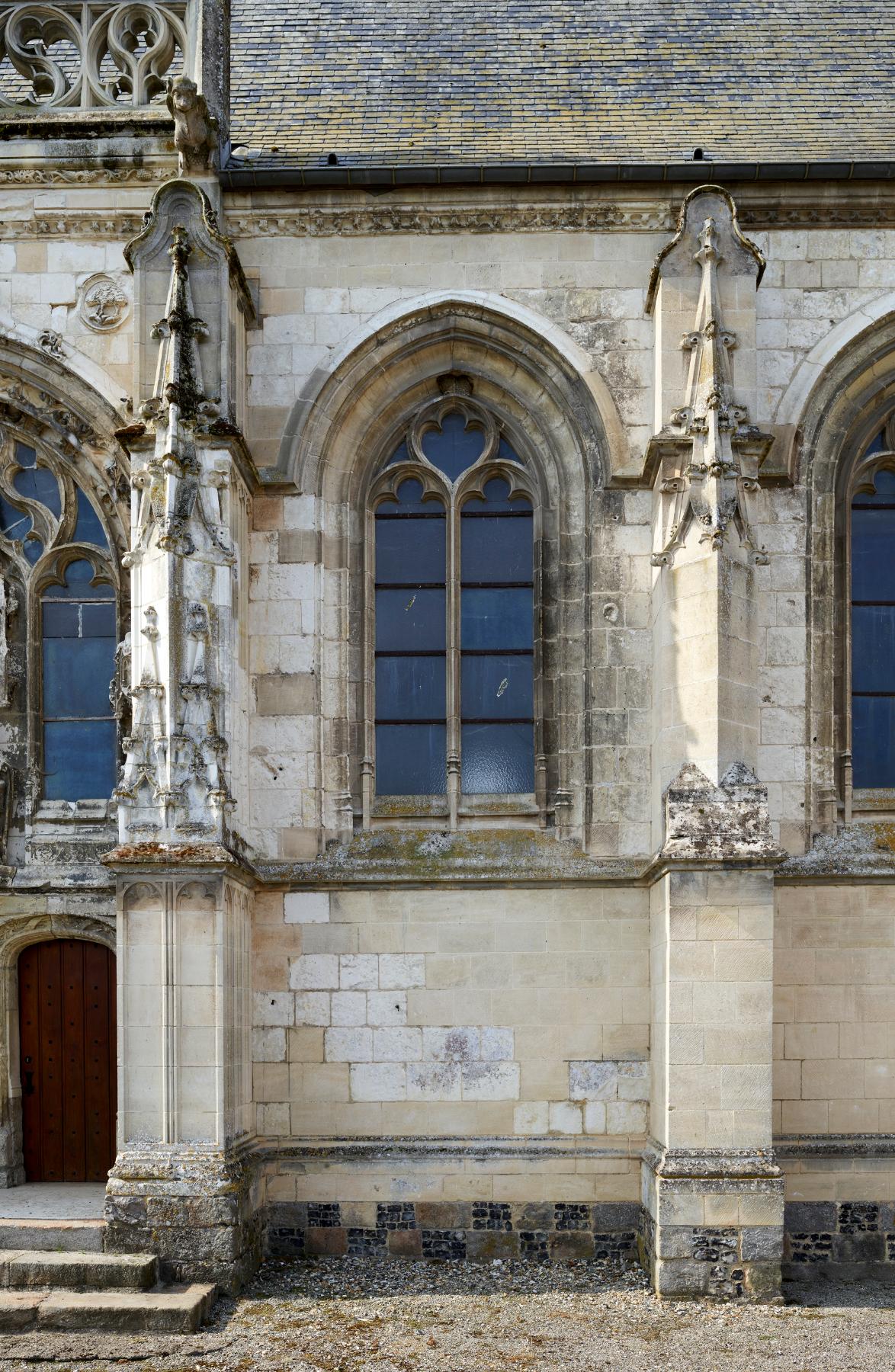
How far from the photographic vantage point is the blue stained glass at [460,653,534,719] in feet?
34.2

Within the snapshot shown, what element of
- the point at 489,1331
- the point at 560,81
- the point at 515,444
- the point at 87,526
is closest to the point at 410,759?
the point at 515,444

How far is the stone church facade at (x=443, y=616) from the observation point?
30.8 feet

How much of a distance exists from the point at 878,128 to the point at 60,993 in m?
9.22

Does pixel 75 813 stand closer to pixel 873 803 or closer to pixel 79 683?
pixel 79 683

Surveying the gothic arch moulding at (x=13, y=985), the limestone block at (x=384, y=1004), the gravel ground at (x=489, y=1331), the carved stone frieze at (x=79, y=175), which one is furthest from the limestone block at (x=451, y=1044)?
the carved stone frieze at (x=79, y=175)

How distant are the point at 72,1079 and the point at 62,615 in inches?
138

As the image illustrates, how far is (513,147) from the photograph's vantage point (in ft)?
34.9

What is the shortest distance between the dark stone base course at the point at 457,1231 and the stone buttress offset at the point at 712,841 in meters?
0.50

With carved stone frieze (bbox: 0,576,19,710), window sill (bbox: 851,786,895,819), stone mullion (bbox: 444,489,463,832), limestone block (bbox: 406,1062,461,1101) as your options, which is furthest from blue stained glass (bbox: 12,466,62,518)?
window sill (bbox: 851,786,895,819)

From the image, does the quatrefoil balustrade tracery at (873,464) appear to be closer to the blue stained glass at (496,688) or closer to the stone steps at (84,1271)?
the blue stained glass at (496,688)

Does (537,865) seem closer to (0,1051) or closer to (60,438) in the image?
(0,1051)

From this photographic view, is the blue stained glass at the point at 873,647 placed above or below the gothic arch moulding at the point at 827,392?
below

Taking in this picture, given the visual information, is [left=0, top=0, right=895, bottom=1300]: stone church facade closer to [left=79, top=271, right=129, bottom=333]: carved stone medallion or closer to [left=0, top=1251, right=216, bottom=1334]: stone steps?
[left=79, top=271, right=129, bottom=333]: carved stone medallion

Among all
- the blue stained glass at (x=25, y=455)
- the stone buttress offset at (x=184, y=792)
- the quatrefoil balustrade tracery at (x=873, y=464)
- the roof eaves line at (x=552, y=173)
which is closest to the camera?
the stone buttress offset at (x=184, y=792)
